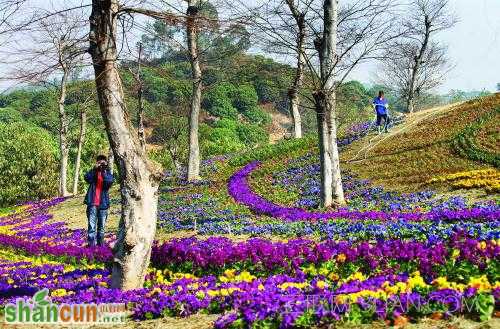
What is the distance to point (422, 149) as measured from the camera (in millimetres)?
26781

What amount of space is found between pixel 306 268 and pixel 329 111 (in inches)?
417

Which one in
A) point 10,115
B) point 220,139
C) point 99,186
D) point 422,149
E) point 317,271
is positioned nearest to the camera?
point 317,271

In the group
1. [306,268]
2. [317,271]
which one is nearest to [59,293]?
[306,268]

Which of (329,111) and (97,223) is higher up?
(329,111)

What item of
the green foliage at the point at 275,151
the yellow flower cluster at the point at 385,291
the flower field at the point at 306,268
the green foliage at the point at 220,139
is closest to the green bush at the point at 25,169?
the green foliage at the point at 220,139

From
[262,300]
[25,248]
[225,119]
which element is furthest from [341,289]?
[225,119]

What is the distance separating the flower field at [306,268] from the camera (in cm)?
525

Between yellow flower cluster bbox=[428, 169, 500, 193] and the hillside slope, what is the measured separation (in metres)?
0.56

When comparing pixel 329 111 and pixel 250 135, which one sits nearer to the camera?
pixel 329 111

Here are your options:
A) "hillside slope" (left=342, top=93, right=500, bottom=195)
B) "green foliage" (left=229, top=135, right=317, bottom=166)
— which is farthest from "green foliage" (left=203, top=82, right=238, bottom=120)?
"hillside slope" (left=342, top=93, right=500, bottom=195)

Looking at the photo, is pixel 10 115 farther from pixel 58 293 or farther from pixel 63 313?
pixel 63 313

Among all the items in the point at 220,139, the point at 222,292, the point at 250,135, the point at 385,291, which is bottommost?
the point at 222,292

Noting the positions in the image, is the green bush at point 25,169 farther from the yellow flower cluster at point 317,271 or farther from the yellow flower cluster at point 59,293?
the yellow flower cluster at point 317,271

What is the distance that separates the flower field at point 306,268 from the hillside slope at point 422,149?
7.20 ft
